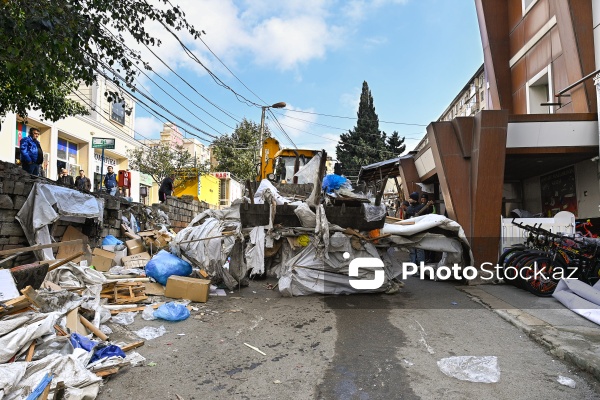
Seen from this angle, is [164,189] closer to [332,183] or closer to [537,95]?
[332,183]

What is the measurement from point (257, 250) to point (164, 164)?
62.6 feet

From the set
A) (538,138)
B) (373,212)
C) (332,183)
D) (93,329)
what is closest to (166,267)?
(93,329)

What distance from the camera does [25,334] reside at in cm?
343

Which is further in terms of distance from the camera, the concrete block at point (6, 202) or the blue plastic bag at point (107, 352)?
the concrete block at point (6, 202)

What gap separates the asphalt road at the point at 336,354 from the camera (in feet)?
10.9

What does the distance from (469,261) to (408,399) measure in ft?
15.9

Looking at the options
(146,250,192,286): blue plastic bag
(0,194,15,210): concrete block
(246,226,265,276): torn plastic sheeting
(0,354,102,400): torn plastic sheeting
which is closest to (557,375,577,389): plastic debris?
(0,354,102,400): torn plastic sheeting

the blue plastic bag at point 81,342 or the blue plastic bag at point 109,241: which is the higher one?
the blue plastic bag at point 109,241

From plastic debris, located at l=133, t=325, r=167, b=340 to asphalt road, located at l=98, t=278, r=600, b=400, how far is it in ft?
0.41

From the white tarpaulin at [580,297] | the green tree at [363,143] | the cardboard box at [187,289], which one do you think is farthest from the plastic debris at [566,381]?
the green tree at [363,143]

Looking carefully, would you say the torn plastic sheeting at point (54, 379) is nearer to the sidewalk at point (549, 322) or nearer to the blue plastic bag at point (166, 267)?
the blue plastic bag at point (166, 267)

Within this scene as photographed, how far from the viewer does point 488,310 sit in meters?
5.88

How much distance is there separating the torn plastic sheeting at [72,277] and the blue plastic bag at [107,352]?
2563mm

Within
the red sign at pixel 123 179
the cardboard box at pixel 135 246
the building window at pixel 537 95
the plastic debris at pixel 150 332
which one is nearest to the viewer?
the plastic debris at pixel 150 332
